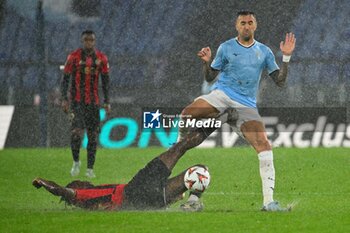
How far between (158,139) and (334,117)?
3.07 m

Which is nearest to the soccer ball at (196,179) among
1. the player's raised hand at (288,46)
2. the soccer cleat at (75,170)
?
the player's raised hand at (288,46)

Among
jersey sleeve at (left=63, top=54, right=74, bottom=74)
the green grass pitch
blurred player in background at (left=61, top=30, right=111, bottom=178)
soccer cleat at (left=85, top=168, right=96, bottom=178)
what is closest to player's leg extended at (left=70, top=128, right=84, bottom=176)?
blurred player in background at (left=61, top=30, right=111, bottom=178)

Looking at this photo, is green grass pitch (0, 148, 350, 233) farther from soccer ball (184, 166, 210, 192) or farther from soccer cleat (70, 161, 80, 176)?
soccer ball (184, 166, 210, 192)

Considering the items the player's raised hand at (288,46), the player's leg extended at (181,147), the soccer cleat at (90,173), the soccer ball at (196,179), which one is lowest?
the soccer cleat at (90,173)

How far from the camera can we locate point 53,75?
20984 mm

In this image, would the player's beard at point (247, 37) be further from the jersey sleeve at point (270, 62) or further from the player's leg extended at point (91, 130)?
the player's leg extended at point (91, 130)

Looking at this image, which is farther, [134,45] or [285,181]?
[134,45]

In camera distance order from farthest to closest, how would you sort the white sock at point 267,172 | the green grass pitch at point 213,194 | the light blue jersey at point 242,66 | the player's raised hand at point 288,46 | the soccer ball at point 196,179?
the light blue jersey at point 242,66 < the player's raised hand at point 288,46 < the white sock at point 267,172 < the soccer ball at point 196,179 < the green grass pitch at point 213,194

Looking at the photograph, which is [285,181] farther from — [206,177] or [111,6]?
[111,6]

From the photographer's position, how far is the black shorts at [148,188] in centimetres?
985

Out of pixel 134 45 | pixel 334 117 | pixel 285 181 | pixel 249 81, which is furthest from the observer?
pixel 134 45

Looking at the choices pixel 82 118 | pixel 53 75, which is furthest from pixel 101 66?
pixel 53 75

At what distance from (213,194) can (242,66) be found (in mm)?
2130

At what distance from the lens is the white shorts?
10.2 m
